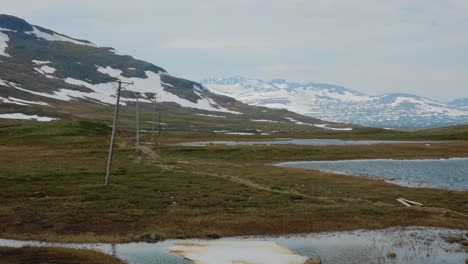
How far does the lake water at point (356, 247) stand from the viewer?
35.8m

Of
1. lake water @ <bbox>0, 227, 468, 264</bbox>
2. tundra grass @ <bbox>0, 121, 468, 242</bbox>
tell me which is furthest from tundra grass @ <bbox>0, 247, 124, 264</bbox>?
tundra grass @ <bbox>0, 121, 468, 242</bbox>

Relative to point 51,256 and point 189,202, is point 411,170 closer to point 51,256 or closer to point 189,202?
point 189,202

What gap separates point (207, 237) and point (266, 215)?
854 centimetres

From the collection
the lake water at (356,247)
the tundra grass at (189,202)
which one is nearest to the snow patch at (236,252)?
the lake water at (356,247)

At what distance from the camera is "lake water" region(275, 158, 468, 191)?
249ft

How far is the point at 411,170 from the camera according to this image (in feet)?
304

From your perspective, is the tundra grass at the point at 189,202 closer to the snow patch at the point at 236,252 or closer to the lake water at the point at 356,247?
the lake water at the point at 356,247

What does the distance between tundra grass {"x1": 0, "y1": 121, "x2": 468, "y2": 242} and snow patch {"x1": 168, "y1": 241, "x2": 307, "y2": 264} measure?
9.48ft

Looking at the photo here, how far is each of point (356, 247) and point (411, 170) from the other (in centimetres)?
5827

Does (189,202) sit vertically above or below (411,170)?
below

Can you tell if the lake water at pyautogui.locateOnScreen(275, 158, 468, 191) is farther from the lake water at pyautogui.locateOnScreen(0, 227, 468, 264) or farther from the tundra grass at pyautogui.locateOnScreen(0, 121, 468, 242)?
the lake water at pyautogui.locateOnScreen(0, 227, 468, 264)

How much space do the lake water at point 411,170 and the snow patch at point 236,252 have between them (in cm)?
4049

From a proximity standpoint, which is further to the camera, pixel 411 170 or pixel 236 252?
pixel 411 170

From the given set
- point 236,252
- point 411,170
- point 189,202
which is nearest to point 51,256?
point 236,252
